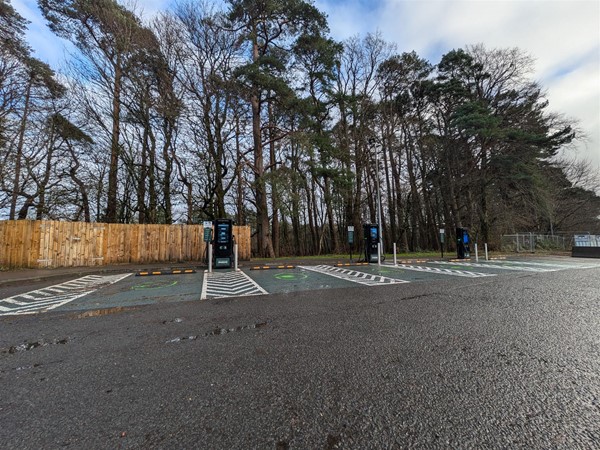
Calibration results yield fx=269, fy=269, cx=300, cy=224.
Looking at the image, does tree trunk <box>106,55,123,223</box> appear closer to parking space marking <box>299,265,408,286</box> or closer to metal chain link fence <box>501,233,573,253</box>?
parking space marking <box>299,265,408,286</box>

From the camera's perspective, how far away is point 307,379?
7.68 feet

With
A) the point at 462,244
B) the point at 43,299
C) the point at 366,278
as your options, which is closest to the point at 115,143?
the point at 43,299

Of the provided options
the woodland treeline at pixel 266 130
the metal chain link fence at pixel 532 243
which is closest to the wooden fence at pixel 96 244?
the woodland treeline at pixel 266 130

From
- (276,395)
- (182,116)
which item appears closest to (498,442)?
(276,395)

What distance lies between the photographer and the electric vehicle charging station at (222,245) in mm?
12398

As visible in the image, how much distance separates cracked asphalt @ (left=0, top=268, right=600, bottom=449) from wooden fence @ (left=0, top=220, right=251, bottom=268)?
10.2m

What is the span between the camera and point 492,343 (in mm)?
3076

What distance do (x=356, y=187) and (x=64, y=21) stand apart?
22244 millimetres

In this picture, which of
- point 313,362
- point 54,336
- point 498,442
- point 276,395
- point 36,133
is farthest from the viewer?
point 36,133

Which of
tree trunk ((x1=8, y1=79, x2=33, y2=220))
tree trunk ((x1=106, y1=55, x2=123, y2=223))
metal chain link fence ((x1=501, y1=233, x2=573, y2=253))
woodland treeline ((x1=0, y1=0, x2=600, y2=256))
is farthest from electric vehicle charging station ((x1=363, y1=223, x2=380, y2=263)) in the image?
tree trunk ((x1=8, y1=79, x2=33, y2=220))

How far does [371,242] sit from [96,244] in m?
14.1

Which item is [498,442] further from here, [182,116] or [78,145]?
[78,145]

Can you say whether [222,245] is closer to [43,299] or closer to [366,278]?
[43,299]

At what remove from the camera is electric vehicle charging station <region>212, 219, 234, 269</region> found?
1240 centimetres
